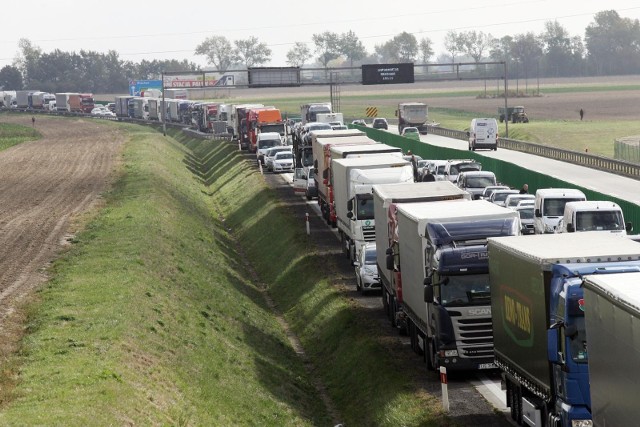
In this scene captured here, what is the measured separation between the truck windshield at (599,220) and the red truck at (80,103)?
527 ft

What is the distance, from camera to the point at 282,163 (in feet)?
277

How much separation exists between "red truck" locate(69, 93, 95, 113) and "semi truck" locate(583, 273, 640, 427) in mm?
183669

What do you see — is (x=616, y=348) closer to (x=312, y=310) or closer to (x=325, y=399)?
(x=325, y=399)

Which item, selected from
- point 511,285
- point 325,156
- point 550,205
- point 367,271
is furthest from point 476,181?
point 511,285

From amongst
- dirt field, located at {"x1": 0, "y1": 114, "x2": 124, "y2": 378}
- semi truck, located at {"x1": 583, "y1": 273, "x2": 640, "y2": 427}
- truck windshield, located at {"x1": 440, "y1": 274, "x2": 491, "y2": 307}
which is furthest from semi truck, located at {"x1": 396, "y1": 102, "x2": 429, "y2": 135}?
semi truck, located at {"x1": 583, "y1": 273, "x2": 640, "y2": 427}

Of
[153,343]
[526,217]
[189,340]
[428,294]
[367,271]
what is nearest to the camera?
[428,294]

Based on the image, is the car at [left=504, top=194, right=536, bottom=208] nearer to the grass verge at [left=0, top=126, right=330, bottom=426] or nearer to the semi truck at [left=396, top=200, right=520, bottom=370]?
the grass verge at [left=0, top=126, right=330, bottom=426]

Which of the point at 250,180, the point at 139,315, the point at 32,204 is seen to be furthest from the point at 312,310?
the point at 250,180

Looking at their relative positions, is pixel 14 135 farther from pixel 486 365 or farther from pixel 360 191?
pixel 486 365

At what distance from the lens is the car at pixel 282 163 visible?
277 feet

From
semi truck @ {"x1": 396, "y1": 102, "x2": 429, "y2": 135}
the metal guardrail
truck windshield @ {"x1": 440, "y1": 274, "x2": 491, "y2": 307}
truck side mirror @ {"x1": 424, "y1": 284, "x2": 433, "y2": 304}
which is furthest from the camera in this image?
semi truck @ {"x1": 396, "y1": 102, "x2": 429, "y2": 135}

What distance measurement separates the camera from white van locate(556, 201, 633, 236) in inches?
1587

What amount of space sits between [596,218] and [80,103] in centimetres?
16104

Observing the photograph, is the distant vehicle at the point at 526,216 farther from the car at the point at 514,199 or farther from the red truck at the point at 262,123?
the red truck at the point at 262,123
